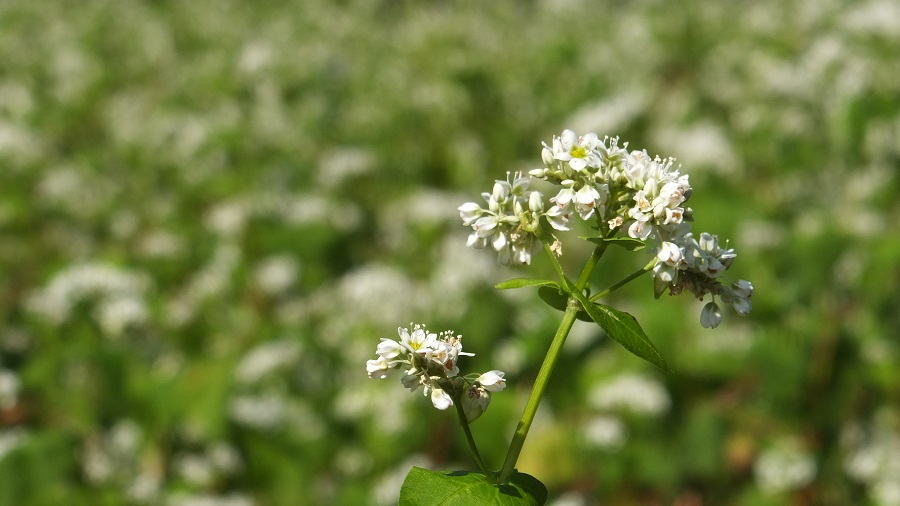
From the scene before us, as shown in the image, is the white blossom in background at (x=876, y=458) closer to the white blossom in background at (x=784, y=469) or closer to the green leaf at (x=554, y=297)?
the white blossom in background at (x=784, y=469)

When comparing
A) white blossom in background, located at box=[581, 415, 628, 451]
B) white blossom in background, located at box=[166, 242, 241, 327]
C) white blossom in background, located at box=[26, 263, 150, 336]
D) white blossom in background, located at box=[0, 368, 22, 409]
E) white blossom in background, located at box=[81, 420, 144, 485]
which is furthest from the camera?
white blossom in background, located at box=[166, 242, 241, 327]

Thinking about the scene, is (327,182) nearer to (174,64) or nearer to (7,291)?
(7,291)

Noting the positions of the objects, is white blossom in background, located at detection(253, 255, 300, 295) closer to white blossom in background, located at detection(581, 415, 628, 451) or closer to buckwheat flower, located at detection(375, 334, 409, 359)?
white blossom in background, located at detection(581, 415, 628, 451)

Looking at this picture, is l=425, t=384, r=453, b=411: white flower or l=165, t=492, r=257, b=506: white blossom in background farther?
l=165, t=492, r=257, b=506: white blossom in background

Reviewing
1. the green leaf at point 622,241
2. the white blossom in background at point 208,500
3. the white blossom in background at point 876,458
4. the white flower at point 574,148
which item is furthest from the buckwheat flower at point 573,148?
the white blossom in background at point 876,458

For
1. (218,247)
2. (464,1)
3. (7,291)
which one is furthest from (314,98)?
(464,1)

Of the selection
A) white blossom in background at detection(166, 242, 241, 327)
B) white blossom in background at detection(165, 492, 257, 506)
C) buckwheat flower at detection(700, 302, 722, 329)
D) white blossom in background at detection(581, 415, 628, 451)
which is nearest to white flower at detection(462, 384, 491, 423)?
buckwheat flower at detection(700, 302, 722, 329)
